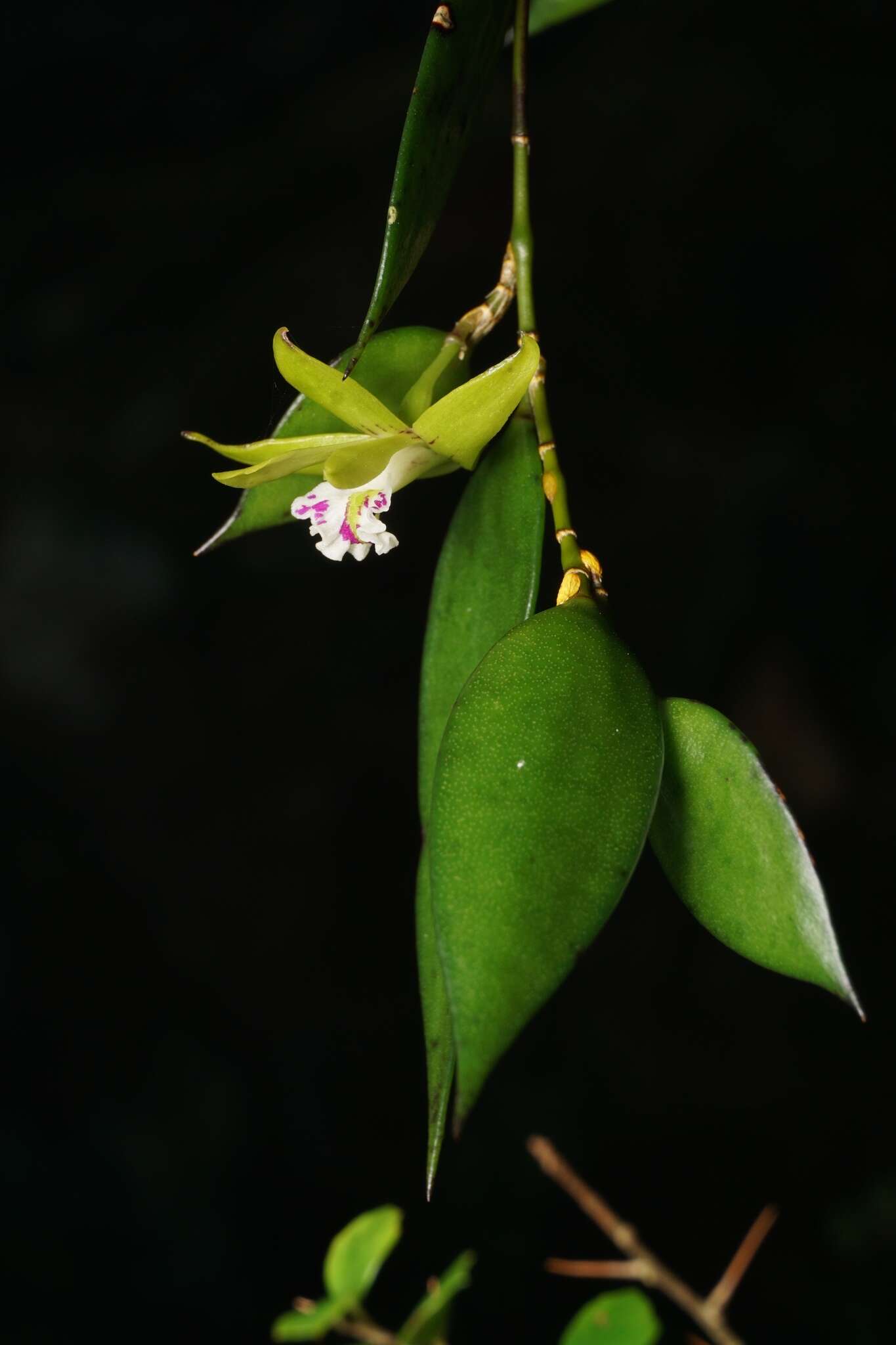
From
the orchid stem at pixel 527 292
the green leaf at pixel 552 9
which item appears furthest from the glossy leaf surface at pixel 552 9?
the orchid stem at pixel 527 292

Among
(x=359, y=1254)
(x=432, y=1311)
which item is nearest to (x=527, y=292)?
(x=432, y=1311)

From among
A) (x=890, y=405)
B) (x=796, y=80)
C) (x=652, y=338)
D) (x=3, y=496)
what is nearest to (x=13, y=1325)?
(x=3, y=496)

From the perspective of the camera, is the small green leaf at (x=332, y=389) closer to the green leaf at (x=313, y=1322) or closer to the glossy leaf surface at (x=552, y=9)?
the glossy leaf surface at (x=552, y=9)

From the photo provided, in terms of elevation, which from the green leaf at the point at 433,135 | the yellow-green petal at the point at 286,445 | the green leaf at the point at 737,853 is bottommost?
the green leaf at the point at 737,853

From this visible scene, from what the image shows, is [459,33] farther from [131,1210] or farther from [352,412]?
[131,1210]

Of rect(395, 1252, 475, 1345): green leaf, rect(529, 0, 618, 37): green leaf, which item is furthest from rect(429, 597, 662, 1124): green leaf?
rect(395, 1252, 475, 1345): green leaf

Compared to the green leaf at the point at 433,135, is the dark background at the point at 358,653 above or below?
below

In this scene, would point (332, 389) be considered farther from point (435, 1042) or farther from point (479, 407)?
point (435, 1042)
